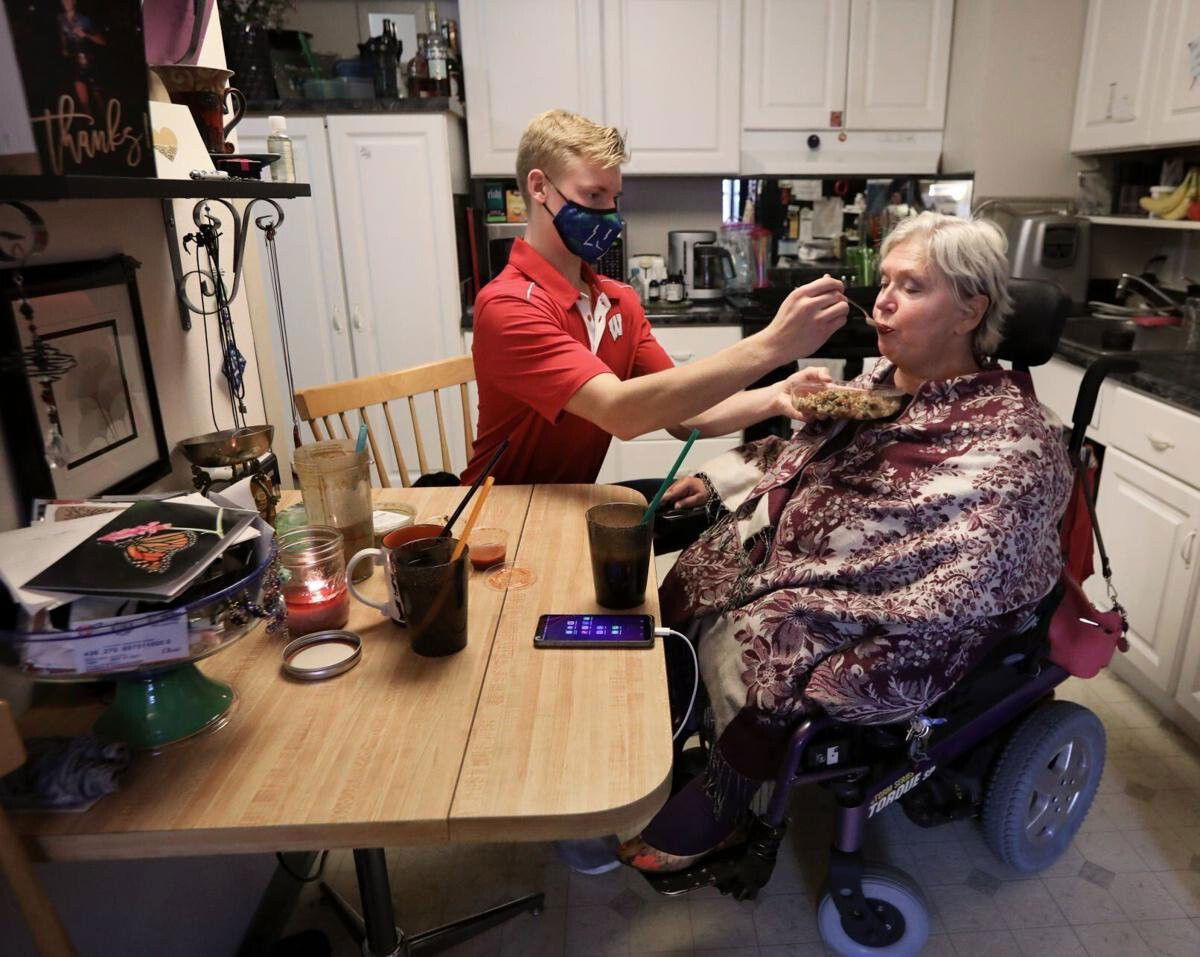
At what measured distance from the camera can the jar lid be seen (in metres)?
0.98

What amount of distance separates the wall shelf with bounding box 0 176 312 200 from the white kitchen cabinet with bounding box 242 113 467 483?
1.83 metres

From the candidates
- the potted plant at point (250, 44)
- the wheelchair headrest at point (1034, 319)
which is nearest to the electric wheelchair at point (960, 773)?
the wheelchair headrest at point (1034, 319)

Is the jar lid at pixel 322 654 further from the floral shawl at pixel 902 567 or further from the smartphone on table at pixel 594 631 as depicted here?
the floral shawl at pixel 902 567

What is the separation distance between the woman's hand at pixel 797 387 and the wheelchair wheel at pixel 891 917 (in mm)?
838

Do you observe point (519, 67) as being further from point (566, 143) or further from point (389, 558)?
point (389, 558)

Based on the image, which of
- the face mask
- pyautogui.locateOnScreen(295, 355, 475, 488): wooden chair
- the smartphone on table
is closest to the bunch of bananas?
the face mask

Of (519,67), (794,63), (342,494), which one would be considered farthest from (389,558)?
(794,63)

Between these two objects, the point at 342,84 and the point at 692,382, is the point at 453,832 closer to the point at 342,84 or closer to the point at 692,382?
the point at 692,382

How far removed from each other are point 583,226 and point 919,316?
65cm

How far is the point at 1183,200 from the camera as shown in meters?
2.60

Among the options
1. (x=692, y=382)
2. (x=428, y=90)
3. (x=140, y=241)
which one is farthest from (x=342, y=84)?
(x=692, y=382)

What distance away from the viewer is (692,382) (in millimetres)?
1394

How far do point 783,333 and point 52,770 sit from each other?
1107mm

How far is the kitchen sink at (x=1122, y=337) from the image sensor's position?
2.38 m
